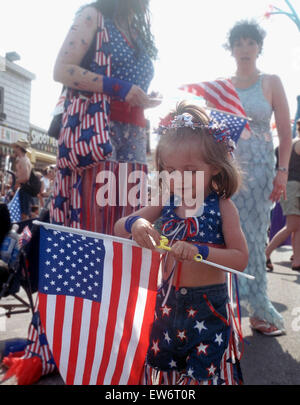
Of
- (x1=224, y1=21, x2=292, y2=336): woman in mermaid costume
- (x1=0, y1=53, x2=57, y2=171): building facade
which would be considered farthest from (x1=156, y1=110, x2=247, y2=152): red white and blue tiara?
(x1=0, y1=53, x2=57, y2=171): building facade

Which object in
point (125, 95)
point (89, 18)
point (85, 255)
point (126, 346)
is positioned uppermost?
point (89, 18)

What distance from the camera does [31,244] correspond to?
8.86 feet

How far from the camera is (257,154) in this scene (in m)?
2.88

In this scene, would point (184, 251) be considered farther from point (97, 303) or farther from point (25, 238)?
point (25, 238)

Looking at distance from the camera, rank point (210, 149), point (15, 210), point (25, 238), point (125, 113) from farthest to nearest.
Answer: point (15, 210), point (25, 238), point (125, 113), point (210, 149)

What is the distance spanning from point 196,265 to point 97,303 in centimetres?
41

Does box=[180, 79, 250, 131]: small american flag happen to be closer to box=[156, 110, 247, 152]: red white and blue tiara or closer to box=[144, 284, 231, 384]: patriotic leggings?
box=[156, 110, 247, 152]: red white and blue tiara

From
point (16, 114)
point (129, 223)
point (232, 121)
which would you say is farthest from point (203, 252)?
point (16, 114)

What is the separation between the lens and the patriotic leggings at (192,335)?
4.87 feet

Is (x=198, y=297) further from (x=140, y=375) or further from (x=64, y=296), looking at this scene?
(x=64, y=296)

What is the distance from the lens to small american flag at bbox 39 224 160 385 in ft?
4.78

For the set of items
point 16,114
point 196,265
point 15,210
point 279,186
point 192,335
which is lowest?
point 192,335

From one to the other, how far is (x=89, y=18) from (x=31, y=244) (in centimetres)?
148
